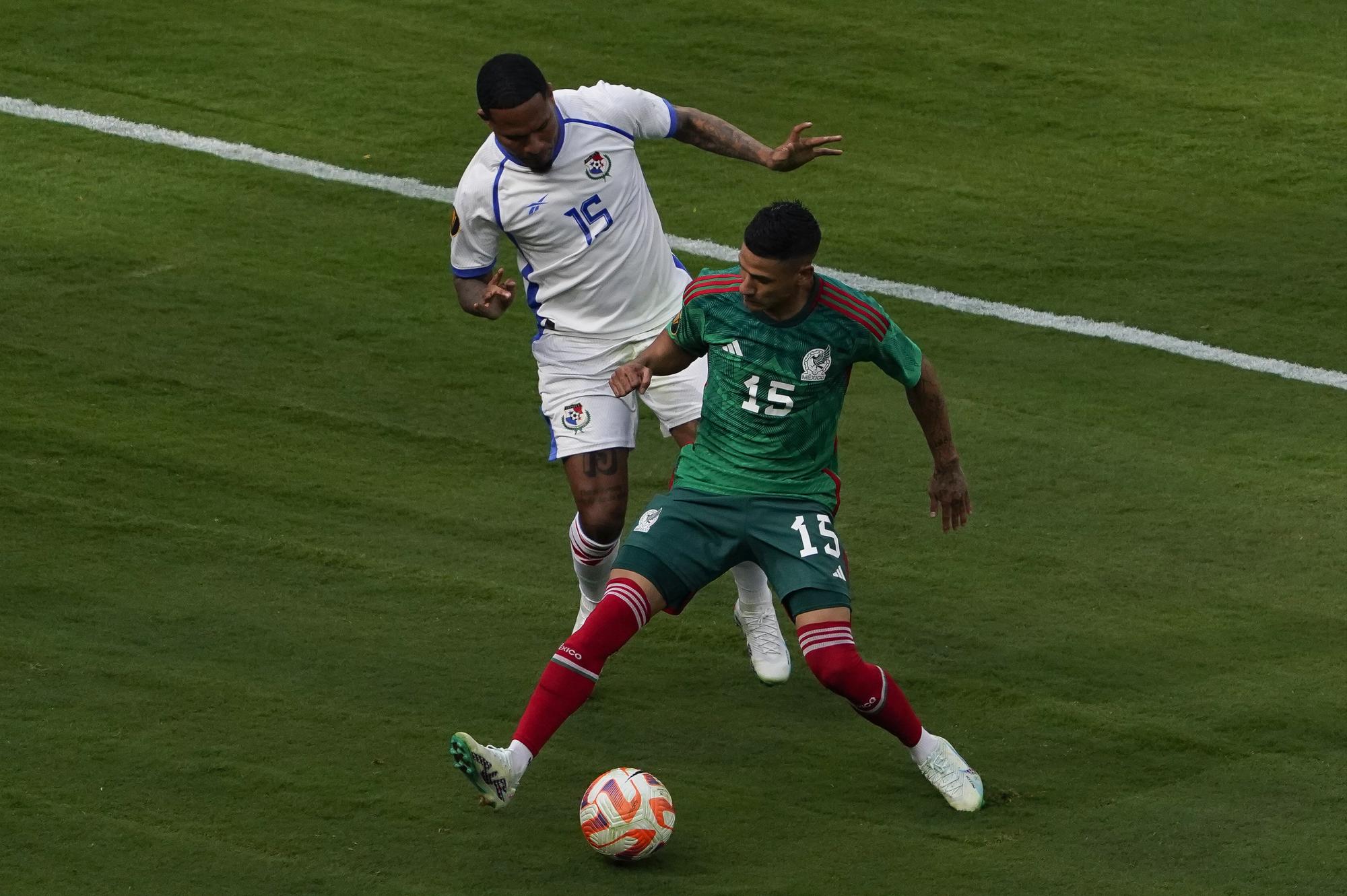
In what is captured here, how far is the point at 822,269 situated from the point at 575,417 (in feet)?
14.1

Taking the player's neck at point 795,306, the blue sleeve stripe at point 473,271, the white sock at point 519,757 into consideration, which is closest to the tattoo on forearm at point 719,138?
the blue sleeve stripe at point 473,271

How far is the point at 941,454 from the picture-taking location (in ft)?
20.9

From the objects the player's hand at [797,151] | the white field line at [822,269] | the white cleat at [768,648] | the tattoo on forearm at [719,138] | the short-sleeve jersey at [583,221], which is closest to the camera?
the player's hand at [797,151]

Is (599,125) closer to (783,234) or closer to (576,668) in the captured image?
(783,234)

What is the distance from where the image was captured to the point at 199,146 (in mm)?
12617

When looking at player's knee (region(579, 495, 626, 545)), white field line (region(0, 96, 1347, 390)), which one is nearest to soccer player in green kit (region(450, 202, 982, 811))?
player's knee (region(579, 495, 626, 545))

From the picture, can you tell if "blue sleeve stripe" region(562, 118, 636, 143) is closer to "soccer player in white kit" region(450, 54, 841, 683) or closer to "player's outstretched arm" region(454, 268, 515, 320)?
"soccer player in white kit" region(450, 54, 841, 683)

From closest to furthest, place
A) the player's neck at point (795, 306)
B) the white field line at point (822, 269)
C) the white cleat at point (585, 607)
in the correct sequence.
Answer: the player's neck at point (795, 306) → the white cleat at point (585, 607) → the white field line at point (822, 269)

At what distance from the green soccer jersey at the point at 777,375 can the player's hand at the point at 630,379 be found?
18cm

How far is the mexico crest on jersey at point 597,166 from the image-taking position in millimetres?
7188

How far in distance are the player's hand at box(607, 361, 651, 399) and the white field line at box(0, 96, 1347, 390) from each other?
15.2 feet

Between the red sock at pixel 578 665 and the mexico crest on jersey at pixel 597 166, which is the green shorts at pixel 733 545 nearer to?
the red sock at pixel 578 665

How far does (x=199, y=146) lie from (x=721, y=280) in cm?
727

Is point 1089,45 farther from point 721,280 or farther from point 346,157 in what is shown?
point 721,280
